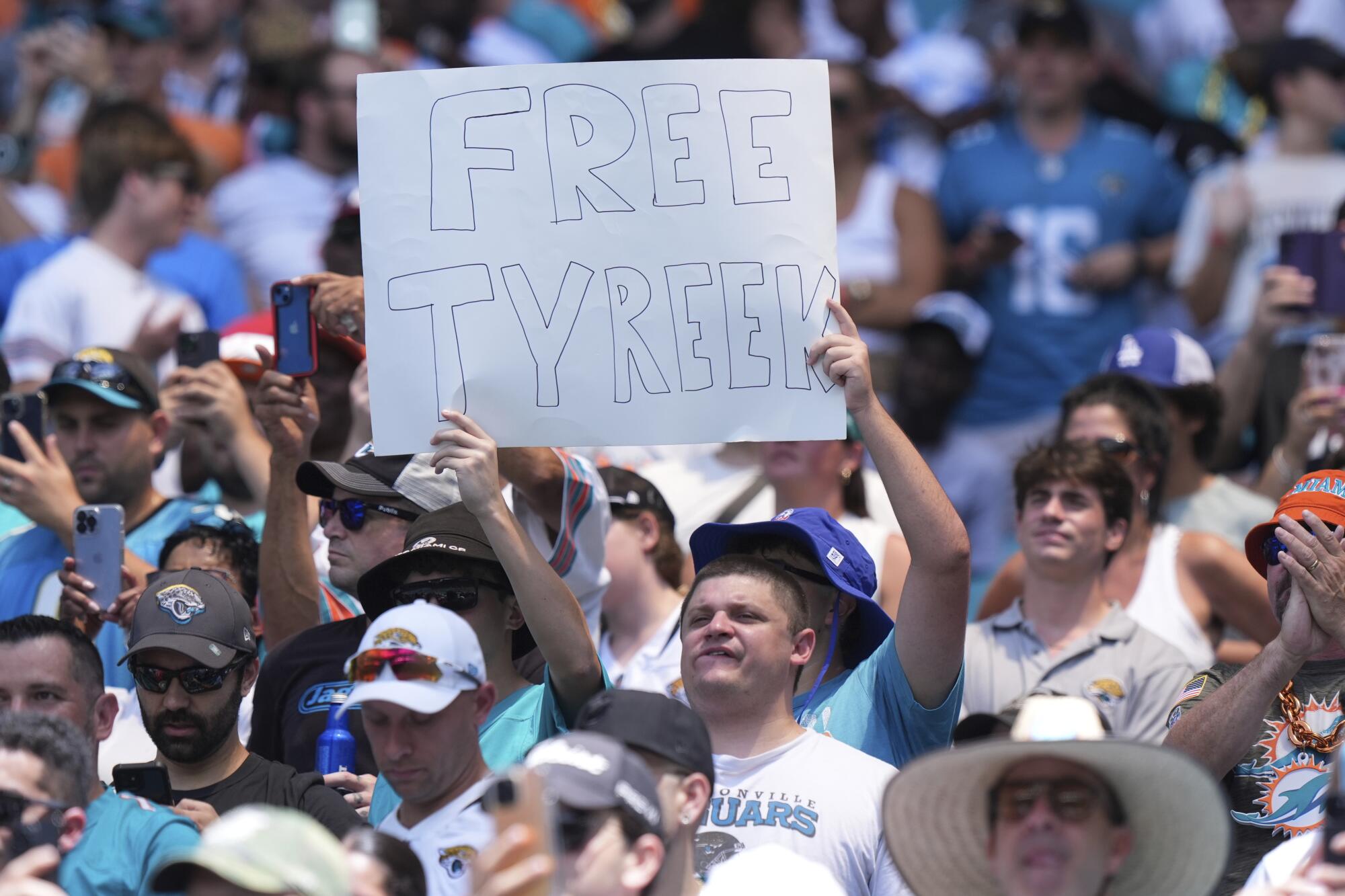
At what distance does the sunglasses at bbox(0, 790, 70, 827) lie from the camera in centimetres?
379

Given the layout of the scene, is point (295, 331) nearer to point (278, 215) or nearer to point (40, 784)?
point (40, 784)

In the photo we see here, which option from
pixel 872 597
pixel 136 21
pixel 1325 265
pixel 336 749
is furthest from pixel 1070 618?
pixel 136 21

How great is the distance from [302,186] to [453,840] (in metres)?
6.09

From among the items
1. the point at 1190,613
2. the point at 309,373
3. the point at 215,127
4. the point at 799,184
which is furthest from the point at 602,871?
the point at 215,127

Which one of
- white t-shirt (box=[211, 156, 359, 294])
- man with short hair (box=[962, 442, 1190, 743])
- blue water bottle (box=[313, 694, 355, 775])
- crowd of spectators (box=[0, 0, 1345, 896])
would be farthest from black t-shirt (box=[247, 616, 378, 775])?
white t-shirt (box=[211, 156, 359, 294])

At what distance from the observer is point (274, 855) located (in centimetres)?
332

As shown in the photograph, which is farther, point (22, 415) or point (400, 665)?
point (22, 415)

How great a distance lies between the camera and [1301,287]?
22.5 ft

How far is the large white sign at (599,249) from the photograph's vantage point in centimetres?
467

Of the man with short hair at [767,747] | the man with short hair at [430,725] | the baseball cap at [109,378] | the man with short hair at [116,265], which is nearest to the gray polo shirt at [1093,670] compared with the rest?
the man with short hair at [767,747]

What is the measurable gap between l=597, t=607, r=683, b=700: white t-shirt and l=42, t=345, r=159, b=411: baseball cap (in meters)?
1.63

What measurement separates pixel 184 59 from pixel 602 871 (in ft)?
27.8

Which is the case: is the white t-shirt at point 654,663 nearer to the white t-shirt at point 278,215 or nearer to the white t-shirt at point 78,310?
the white t-shirt at point 78,310

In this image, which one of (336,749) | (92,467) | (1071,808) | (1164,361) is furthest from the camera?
(1164,361)
